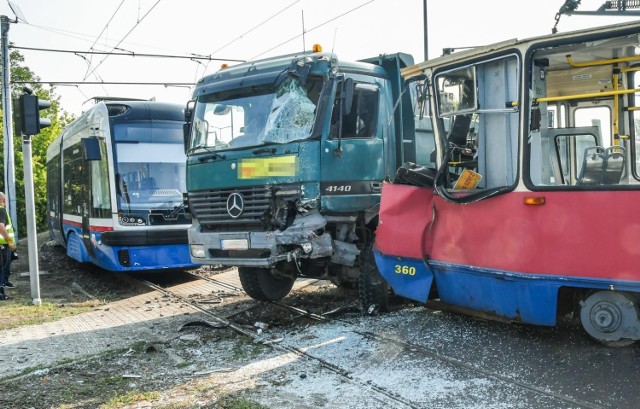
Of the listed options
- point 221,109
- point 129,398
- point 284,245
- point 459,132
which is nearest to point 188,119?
point 221,109

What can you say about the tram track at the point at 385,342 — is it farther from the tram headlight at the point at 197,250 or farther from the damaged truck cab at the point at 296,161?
the tram headlight at the point at 197,250

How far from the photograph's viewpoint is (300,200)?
24.6 feet

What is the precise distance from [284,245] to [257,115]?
5.37 ft

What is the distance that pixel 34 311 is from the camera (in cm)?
932

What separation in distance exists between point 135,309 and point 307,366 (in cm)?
436

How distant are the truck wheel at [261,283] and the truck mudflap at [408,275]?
214 centimetres

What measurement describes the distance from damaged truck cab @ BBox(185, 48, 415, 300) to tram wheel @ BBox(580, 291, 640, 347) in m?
3.06

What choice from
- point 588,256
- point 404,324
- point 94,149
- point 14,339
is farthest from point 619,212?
point 94,149

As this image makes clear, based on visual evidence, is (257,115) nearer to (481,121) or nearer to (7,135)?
(481,121)

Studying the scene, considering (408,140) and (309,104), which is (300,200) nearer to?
(309,104)

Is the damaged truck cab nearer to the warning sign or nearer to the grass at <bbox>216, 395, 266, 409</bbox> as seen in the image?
the warning sign

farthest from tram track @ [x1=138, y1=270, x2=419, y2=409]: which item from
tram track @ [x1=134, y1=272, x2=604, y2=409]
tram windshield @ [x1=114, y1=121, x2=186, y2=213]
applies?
tram windshield @ [x1=114, y1=121, x2=186, y2=213]

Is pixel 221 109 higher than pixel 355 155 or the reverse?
higher

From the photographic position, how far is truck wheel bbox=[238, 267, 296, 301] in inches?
348
